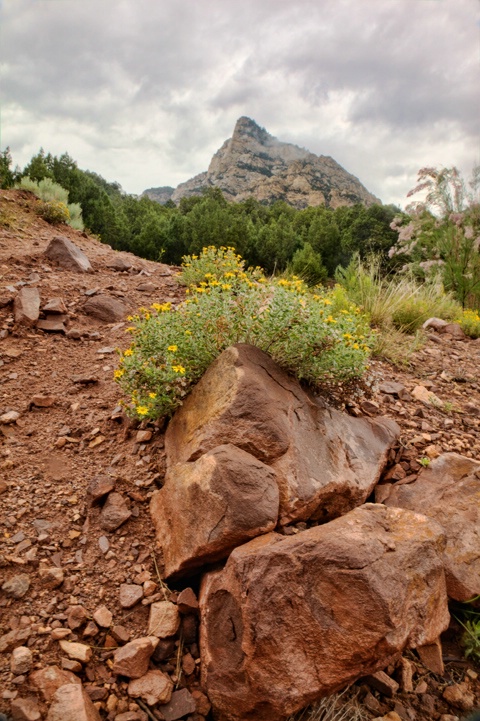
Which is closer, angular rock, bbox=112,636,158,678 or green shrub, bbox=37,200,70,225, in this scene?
angular rock, bbox=112,636,158,678

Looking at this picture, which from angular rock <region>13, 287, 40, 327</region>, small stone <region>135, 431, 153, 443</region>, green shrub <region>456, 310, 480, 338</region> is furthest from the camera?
green shrub <region>456, 310, 480, 338</region>

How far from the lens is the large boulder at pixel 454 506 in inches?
76.9

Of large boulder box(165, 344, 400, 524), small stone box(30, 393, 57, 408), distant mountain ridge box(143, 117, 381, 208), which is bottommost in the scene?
small stone box(30, 393, 57, 408)

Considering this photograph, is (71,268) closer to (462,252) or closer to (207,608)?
(207,608)

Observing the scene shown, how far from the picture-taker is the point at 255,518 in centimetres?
196

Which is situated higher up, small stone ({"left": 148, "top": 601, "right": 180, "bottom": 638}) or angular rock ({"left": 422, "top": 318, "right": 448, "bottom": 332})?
angular rock ({"left": 422, "top": 318, "right": 448, "bottom": 332})

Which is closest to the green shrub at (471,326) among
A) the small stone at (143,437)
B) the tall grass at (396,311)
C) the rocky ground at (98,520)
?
the tall grass at (396,311)

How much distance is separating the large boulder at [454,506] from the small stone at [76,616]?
5.25ft

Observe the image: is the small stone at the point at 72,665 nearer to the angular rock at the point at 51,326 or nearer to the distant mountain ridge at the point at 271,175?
the angular rock at the point at 51,326

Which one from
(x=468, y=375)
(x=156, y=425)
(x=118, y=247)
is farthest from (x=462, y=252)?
(x=118, y=247)

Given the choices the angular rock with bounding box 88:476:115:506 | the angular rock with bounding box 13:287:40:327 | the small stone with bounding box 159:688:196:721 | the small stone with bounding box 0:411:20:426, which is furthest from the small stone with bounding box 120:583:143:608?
the angular rock with bounding box 13:287:40:327

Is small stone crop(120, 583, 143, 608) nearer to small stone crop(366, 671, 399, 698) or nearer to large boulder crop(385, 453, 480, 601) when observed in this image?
small stone crop(366, 671, 399, 698)

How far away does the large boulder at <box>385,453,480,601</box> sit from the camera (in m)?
1.95

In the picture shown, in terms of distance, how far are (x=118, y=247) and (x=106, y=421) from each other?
17876mm
